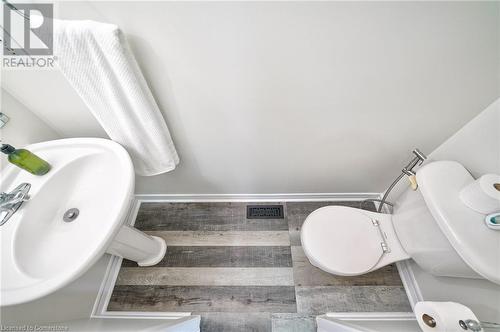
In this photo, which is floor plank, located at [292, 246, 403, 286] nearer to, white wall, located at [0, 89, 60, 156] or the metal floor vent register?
the metal floor vent register

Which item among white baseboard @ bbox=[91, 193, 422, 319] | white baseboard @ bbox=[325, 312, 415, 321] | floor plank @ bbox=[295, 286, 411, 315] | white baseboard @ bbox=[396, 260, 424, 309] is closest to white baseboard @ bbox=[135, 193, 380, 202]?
white baseboard @ bbox=[91, 193, 422, 319]

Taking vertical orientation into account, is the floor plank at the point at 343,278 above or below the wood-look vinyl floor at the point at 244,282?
above

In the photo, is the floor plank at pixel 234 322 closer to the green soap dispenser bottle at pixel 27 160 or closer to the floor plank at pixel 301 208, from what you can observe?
the floor plank at pixel 301 208

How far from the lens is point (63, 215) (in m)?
0.73

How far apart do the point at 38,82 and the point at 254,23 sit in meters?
0.84

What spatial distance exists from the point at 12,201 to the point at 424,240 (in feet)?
4.89

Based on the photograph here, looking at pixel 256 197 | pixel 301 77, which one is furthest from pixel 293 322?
pixel 301 77

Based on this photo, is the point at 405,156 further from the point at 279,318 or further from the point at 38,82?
the point at 38,82

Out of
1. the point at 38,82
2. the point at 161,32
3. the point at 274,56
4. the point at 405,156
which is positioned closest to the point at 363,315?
the point at 405,156

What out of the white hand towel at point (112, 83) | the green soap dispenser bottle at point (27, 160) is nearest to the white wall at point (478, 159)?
the white hand towel at point (112, 83)

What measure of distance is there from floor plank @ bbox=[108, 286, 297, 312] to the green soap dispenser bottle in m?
0.86

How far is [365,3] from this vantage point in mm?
579

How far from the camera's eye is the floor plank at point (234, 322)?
1081mm

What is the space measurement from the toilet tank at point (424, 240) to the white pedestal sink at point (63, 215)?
3.66 ft
